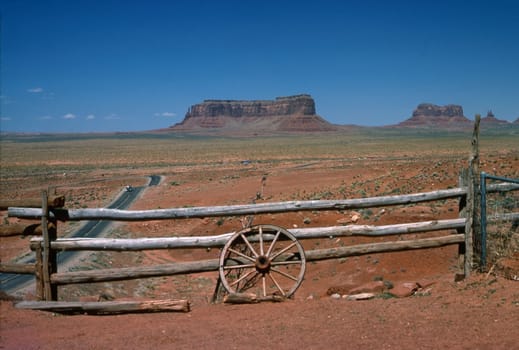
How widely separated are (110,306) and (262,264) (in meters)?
2.03

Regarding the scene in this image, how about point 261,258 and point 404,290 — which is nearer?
point 261,258

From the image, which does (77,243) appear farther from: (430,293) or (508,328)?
(508,328)

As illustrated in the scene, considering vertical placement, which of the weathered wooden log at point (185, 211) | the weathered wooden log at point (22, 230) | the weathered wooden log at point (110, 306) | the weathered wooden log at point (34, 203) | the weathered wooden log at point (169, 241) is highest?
the weathered wooden log at point (34, 203)

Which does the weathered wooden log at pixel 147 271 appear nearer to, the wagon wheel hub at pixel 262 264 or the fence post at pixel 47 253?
the fence post at pixel 47 253

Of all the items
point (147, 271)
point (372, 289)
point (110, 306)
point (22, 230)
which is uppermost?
point (22, 230)

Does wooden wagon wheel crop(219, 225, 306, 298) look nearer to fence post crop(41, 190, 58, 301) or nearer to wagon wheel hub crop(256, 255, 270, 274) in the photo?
wagon wheel hub crop(256, 255, 270, 274)

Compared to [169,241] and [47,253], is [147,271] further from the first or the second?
[47,253]

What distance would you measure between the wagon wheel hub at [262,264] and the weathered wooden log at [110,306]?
1084 mm

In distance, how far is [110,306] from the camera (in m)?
6.19

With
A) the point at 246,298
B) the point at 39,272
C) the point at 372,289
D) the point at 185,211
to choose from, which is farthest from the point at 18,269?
the point at 372,289

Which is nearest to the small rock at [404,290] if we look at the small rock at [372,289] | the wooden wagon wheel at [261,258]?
the small rock at [372,289]

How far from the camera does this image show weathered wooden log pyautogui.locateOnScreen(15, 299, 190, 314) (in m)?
6.13

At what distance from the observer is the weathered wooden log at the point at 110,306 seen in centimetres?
613

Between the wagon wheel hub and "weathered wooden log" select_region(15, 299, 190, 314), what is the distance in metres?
1.08
